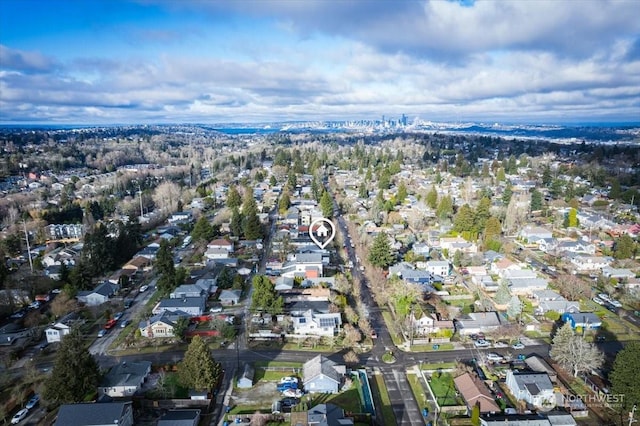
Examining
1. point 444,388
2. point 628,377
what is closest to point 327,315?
point 444,388

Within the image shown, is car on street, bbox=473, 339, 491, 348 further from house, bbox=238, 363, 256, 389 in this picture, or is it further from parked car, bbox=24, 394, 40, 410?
parked car, bbox=24, 394, 40, 410

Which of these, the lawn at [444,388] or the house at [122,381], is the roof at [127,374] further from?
the lawn at [444,388]

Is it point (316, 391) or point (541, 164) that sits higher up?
point (541, 164)

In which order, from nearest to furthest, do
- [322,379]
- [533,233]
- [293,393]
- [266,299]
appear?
[293,393]
[322,379]
[266,299]
[533,233]

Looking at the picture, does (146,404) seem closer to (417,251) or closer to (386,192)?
(417,251)

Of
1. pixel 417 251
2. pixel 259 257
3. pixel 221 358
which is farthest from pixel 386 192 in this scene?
pixel 221 358

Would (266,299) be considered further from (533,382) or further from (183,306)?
(533,382)
